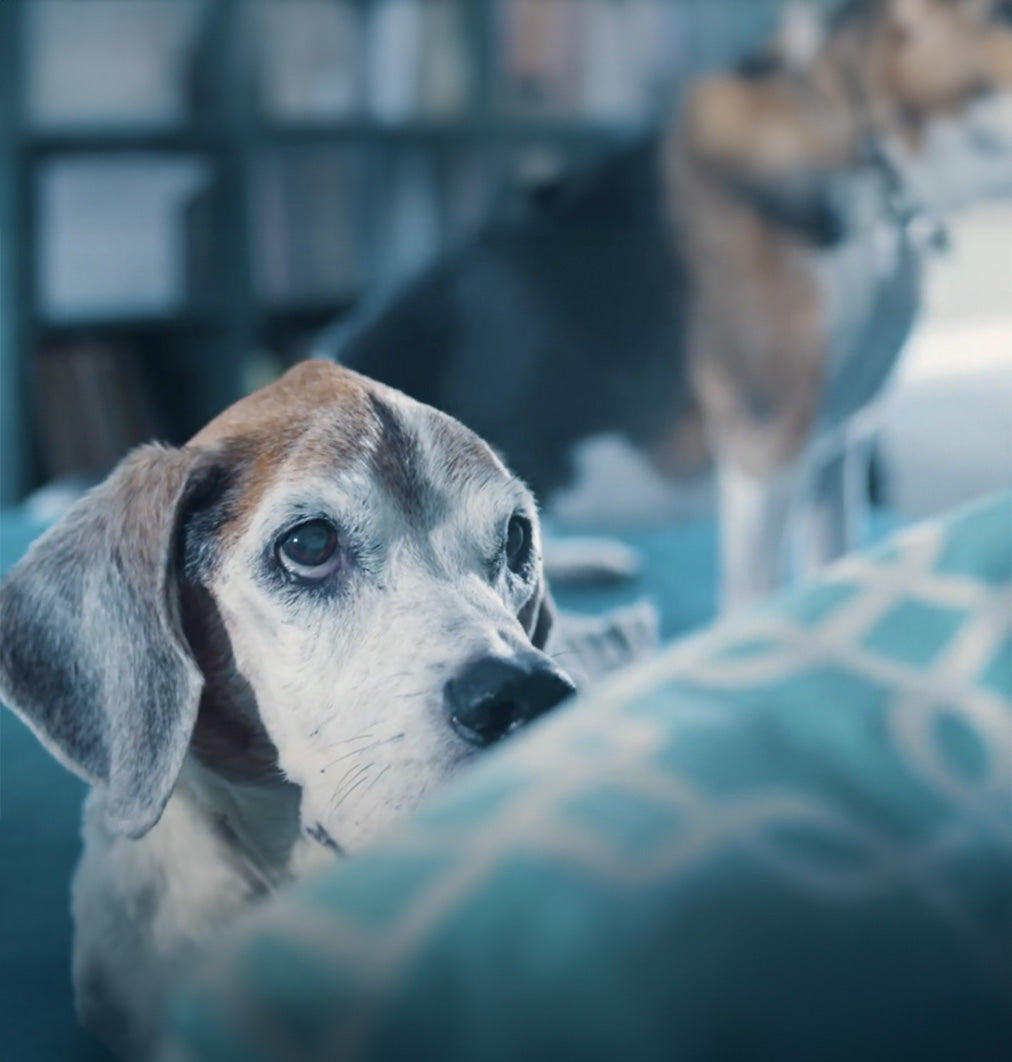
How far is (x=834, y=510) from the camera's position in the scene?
984mm

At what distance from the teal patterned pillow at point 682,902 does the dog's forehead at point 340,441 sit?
20 centimetres

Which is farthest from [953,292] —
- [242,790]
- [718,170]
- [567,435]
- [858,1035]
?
[858,1035]

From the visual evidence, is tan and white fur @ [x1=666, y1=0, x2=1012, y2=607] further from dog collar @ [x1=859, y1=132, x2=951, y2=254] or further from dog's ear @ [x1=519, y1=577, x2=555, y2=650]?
dog's ear @ [x1=519, y1=577, x2=555, y2=650]

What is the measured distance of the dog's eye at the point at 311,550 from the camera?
0.54m

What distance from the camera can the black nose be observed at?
1.58 ft

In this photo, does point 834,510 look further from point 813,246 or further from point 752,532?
point 813,246

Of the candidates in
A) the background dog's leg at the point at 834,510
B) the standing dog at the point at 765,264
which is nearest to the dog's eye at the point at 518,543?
the standing dog at the point at 765,264

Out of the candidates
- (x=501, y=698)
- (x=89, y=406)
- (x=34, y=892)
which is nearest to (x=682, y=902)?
(x=501, y=698)

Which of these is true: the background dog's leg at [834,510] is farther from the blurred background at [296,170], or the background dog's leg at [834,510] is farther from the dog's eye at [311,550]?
the dog's eye at [311,550]

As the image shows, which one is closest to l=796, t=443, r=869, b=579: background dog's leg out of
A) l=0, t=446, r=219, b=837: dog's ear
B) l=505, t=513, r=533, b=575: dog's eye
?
l=505, t=513, r=533, b=575: dog's eye

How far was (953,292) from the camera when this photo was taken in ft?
3.30

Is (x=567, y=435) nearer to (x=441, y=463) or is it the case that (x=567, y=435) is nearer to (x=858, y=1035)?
(x=441, y=463)

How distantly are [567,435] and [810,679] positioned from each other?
516mm

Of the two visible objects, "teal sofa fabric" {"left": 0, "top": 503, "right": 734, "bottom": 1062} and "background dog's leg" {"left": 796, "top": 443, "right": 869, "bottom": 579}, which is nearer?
"teal sofa fabric" {"left": 0, "top": 503, "right": 734, "bottom": 1062}
